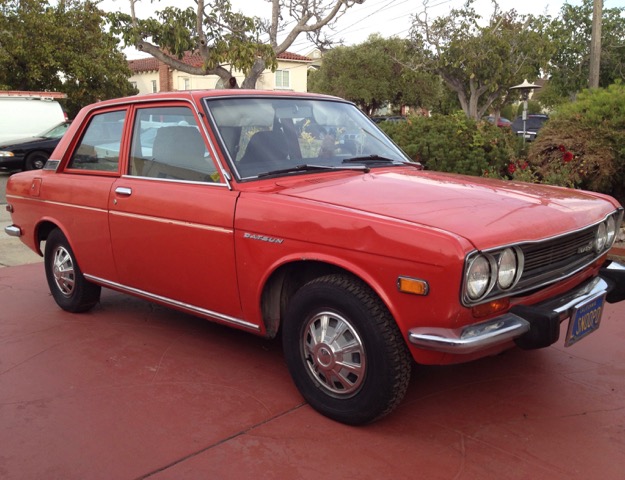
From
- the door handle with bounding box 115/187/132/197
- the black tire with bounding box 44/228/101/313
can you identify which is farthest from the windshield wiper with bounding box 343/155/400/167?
the black tire with bounding box 44/228/101/313

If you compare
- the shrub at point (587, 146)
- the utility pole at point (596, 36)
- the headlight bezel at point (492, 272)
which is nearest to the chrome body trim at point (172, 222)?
the headlight bezel at point (492, 272)

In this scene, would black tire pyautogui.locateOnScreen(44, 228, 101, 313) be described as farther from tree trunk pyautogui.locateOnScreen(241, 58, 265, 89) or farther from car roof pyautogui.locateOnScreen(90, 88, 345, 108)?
tree trunk pyautogui.locateOnScreen(241, 58, 265, 89)

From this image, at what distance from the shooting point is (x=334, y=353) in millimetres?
3072

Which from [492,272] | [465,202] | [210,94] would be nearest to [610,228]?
[465,202]

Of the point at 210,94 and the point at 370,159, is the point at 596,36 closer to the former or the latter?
the point at 370,159

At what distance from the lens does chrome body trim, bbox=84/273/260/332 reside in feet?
11.7

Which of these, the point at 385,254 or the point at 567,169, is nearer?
the point at 385,254

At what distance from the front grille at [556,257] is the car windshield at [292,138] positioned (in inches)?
50.0

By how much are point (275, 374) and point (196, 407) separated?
0.59 metres

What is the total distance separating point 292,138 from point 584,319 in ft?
6.50

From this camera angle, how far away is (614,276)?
362 cm

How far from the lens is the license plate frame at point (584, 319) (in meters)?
3.04

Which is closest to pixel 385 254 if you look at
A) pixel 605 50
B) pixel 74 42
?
pixel 74 42

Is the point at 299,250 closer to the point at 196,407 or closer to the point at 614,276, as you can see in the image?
the point at 196,407
